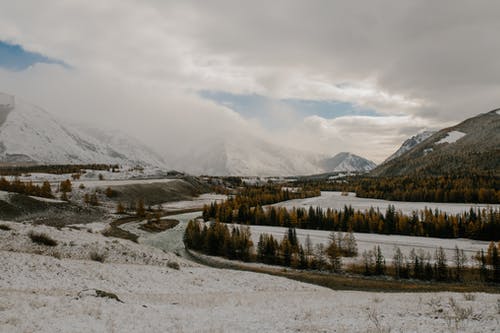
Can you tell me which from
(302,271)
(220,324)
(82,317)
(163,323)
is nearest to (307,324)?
(220,324)

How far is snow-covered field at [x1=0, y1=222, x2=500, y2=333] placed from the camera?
16812mm

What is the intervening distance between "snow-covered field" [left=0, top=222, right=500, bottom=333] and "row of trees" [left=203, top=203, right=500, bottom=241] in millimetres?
88109

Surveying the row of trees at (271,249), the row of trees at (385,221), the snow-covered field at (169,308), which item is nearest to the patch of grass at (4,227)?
the snow-covered field at (169,308)

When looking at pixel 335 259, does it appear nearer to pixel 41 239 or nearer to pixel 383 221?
pixel 383 221

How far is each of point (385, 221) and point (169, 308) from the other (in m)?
105

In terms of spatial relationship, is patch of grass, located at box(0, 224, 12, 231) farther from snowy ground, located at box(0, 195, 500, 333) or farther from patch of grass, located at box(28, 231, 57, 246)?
patch of grass, located at box(28, 231, 57, 246)

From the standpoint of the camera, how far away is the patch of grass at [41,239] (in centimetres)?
4000

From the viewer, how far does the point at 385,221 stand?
11250 centimetres

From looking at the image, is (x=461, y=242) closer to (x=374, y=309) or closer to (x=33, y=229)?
(x=374, y=309)

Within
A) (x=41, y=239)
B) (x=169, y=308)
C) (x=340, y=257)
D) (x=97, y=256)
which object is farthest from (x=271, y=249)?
(x=169, y=308)

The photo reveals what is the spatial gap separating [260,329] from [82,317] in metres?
9.49

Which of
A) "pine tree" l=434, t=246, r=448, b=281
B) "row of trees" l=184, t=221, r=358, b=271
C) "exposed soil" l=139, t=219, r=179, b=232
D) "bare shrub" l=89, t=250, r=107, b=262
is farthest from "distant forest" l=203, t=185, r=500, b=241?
"bare shrub" l=89, t=250, r=107, b=262

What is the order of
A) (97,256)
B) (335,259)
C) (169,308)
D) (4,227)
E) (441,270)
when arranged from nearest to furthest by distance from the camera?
1. (169,308)
2. (97,256)
3. (4,227)
4. (441,270)
5. (335,259)

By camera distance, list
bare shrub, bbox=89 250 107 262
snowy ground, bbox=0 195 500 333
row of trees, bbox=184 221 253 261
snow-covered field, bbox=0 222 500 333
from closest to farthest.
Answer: snow-covered field, bbox=0 222 500 333 → snowy ground, bbox=0 195 500 333 → bare shrub, bbox=89 250 107 262 → row of trees, bbox=184 221 253 261
